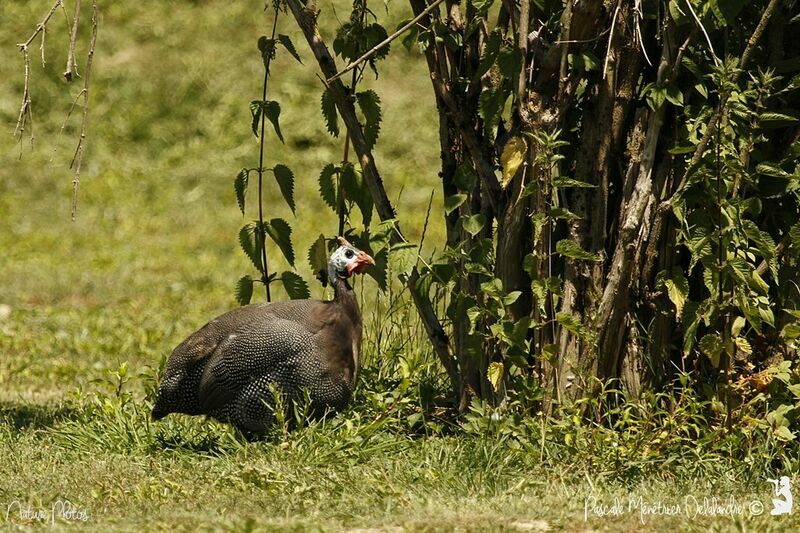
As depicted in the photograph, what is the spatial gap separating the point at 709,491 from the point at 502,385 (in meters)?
1.03

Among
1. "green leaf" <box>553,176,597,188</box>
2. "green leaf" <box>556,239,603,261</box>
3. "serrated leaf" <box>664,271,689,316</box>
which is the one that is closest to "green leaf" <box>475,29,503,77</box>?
"green leaf" <box>553,176,597,188</box>

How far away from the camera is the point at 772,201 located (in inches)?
226

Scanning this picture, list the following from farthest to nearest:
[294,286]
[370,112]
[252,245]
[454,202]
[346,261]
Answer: [294,286]
[252,245]
[346,261]
[370,112]
[454,202]

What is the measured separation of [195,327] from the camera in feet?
32.5

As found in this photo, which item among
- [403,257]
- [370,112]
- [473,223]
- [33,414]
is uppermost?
[370,112]

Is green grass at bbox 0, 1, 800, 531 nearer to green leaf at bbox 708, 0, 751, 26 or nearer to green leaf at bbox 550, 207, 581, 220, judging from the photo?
green leaf at bbox 550, 207, 581, 220

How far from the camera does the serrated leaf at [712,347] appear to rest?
5.52 metres

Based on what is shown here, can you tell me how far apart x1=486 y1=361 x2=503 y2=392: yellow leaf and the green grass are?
19cm

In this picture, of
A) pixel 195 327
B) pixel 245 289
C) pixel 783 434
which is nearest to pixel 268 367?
pixel 245 289

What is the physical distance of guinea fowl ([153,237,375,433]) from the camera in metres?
6.08

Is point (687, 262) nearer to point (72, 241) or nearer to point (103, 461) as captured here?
point (103, 461)

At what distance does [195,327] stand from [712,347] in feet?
17.0

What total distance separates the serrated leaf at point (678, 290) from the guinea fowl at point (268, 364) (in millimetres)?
1416

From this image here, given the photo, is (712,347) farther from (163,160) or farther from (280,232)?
(163,160)
